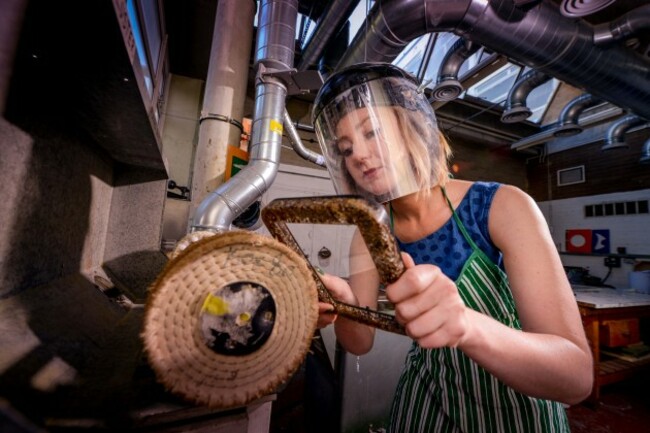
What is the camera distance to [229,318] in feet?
1.74

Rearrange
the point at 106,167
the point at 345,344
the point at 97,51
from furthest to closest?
the point at 106,167
the point at 345,344
the point at 97,51

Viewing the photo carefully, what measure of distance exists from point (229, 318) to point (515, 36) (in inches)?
156

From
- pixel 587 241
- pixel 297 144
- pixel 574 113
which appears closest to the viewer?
pixel 297 144

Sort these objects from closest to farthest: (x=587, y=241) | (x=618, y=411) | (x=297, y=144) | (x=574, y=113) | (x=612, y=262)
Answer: (x=618, y=411) → (x=297, y=144) → (x=574, y=113) → (x=612, y=262) → (x=587, y=241)

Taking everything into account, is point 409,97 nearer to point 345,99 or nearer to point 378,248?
point 345,99

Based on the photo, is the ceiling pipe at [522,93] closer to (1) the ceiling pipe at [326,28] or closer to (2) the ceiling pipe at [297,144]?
(1) the ceiling pipe at [326,28]

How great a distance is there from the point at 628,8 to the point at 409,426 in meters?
6.51

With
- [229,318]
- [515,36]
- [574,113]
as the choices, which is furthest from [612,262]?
[229,318]

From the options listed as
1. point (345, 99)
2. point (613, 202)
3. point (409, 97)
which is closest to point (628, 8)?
point (613, 202)

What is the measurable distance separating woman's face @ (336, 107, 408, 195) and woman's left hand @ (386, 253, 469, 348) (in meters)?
0.60

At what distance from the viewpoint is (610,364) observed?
3.31 meters

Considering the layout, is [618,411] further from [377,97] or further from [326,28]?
[326,28]

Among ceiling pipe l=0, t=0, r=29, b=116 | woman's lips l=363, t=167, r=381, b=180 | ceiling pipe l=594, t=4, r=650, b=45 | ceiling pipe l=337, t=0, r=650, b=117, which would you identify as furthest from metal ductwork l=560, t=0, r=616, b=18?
ceiling pipe l=0, t=0, r=29, b=116

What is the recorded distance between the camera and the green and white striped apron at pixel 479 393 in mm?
984
